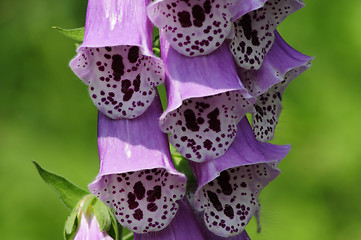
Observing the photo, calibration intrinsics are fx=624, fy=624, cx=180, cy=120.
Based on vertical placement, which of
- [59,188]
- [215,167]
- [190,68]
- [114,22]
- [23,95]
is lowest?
[23,95]

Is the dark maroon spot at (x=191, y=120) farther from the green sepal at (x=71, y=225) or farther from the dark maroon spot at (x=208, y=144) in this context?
the green sepal at (x=71, y=225)

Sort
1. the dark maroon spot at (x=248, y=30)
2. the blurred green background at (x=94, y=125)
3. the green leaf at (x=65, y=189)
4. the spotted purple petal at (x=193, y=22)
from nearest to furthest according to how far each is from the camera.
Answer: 1. the spotted purple petal at (x=193, y=22)
2. the dark maroon spot at (x=248, y=30)
3. the green leaf at (x=65, y=189)
4. the blurred green background at (x=94, y=125)

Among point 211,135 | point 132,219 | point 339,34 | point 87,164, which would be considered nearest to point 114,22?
point 211,135

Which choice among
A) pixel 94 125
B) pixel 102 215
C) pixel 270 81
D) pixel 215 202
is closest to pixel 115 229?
pixel 102 215

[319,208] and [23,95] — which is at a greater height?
[23,95]

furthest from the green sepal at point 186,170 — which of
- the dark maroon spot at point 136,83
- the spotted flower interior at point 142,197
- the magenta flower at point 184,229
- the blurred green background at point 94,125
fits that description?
the blurred green background at point 94,125

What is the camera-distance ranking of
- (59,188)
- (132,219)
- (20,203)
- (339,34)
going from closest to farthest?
(132,219) → (59,188) → (20,203) → (339,34)

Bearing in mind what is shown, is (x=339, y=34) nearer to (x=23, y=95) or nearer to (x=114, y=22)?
(x=23, y=95)
